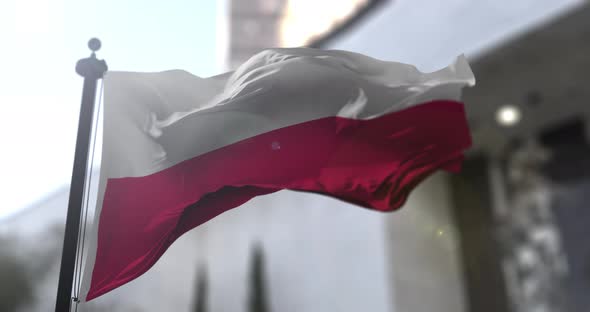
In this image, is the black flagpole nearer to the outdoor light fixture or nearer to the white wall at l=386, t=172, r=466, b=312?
the white wall at l=386, t=172, r=466, b=312

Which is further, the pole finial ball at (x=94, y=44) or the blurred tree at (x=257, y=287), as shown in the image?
the blurred tree at (x=257, y=287)

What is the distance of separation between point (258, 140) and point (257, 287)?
955cm

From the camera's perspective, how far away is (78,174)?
290cm

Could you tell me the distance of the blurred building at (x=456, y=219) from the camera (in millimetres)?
9352

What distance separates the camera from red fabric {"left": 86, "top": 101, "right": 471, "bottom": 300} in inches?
127

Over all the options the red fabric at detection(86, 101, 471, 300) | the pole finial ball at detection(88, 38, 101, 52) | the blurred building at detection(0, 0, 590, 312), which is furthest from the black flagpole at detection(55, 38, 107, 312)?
the blurred building at detection(0, 0, 590, 312)

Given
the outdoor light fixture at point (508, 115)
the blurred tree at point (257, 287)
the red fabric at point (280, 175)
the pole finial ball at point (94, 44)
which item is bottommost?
the blurred tree at point (257, 287)

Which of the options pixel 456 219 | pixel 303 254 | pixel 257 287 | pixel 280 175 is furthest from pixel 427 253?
pixel 280 175

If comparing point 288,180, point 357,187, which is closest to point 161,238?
point 288,180

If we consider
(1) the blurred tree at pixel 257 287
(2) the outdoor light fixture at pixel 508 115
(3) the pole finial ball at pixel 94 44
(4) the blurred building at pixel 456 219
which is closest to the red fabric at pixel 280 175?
(3) the pole finial ball at pixel 94 44

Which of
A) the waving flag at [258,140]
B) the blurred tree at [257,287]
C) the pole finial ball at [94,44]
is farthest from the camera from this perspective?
the blurred tree at [257,287]

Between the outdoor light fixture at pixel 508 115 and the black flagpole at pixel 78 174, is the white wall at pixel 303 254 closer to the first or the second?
the outdoor light fixture at pixel 508 115

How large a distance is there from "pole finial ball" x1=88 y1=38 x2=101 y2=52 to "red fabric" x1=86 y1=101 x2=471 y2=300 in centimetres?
68

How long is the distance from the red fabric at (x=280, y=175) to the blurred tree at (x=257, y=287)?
8.93 m
